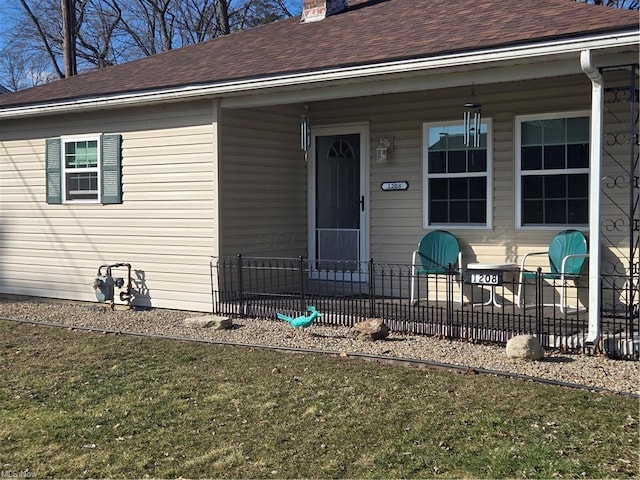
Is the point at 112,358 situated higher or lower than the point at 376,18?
lower

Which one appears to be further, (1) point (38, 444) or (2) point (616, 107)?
(2) point (616, 107)

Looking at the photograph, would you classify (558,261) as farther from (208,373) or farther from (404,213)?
(208,373)

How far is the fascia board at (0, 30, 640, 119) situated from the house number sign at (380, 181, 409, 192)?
220cm

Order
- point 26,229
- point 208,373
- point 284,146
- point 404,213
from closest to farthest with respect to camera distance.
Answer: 1. point 208,373
2. point 404,213
3. point 284,146
4. point 26,229

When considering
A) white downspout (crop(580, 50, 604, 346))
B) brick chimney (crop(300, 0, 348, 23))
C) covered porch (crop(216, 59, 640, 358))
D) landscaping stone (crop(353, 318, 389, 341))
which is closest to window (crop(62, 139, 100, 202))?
covered porch (crop(216, 59, 640, 358))

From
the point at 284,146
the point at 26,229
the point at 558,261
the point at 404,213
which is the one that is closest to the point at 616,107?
the point at 558,261

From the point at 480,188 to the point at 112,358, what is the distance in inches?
196

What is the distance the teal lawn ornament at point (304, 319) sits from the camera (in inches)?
312

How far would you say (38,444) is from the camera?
4.63 m

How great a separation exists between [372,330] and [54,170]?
20.4ft

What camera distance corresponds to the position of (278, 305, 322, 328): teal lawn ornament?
7.93 meters

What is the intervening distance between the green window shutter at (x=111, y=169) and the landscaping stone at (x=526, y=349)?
20.6 feet

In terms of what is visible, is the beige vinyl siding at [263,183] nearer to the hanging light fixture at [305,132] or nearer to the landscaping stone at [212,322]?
the hanging light fixture at [305,132]

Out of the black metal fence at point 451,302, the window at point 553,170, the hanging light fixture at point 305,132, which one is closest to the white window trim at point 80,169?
the black metal fence at point 451,302
